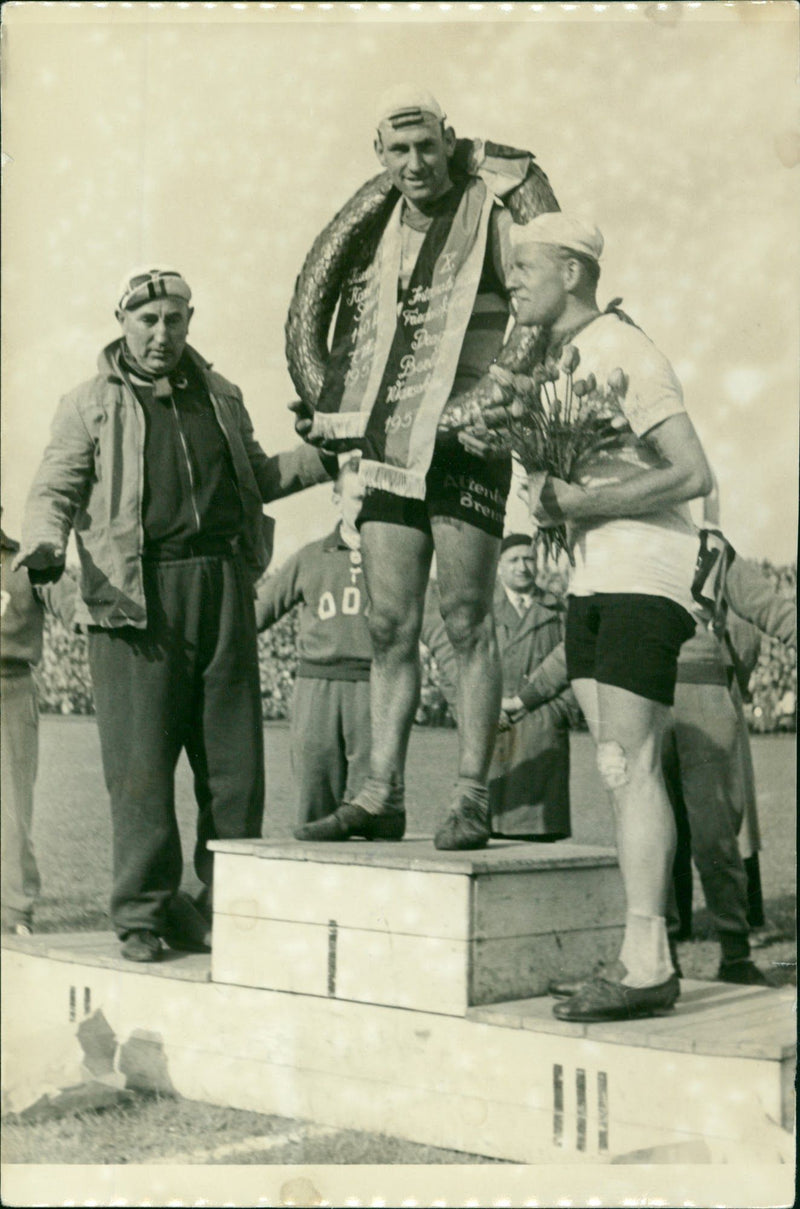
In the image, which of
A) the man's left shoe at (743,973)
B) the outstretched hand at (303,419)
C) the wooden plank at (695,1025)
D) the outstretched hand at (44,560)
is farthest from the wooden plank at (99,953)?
the outstretched hand at (303,419)

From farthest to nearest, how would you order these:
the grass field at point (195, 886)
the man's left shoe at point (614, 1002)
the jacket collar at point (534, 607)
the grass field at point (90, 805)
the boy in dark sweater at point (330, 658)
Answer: the boy in dark sweater at point (330, 658) < the grass field at point (90, 805) < the jacket collar at point (534, 607) < the grass field at point (195, 886) < the man's left shoe at point (614, 1002)

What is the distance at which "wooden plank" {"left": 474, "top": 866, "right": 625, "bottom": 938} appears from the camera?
3.83m

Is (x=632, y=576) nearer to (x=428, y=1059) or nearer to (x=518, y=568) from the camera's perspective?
(x=518, y=568)

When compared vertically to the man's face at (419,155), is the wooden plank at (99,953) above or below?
below

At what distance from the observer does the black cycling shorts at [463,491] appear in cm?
417

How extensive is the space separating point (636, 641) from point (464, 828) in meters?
0.70

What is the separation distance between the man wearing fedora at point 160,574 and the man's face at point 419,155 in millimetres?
717

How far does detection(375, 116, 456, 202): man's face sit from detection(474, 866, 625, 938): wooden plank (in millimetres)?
1938

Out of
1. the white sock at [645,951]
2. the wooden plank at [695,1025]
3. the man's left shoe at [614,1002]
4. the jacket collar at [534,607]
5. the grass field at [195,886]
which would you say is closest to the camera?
the wooden plank at [695,1025]

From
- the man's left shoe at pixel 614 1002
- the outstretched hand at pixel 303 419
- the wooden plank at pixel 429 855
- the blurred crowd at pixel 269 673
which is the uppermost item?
the outstretched hand at pixel 303 419

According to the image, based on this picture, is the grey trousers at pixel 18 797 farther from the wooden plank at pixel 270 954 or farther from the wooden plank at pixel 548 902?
the wooden plank at pixel 548 902

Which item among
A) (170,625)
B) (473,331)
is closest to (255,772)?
(170,625)

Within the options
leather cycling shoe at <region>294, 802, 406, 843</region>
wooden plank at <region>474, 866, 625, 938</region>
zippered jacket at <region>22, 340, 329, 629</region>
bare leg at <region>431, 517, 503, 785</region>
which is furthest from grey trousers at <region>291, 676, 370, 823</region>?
wooden plank at <region>474, 866, 625, 938</region>

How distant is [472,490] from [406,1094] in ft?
5.35
